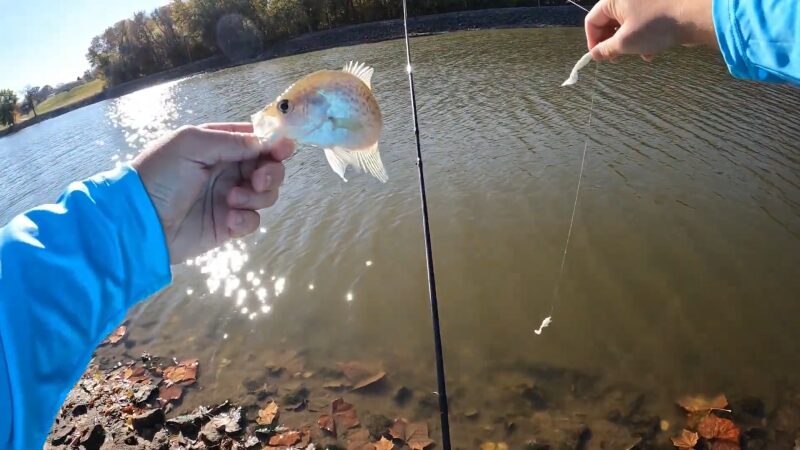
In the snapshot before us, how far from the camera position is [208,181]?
2.58 meters

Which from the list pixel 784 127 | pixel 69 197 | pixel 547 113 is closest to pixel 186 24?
pixel 547 113

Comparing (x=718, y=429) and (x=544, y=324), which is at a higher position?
(x=544, y=324)

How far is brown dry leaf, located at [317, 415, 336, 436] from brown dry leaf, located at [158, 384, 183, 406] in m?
2.24

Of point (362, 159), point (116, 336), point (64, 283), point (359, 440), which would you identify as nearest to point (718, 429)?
point (359, 440)

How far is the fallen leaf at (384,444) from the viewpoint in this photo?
5613mm

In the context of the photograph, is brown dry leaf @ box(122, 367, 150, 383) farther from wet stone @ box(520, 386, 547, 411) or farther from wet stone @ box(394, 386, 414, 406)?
wet stone @ box(520, 386, 547, 411)

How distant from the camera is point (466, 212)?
1062 centimetres

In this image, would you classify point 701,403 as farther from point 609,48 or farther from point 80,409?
point 80,409

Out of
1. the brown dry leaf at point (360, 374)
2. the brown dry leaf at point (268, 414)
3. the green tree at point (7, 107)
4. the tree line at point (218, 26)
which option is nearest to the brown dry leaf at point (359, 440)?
the brown dry leaf at point (360, 374)

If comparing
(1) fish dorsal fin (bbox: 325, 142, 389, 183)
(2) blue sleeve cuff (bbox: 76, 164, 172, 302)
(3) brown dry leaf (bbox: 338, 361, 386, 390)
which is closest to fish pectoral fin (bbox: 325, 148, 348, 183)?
(1) fish dorsal fin (bbox: 325, 142, 389, 183)

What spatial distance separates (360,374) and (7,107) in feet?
254

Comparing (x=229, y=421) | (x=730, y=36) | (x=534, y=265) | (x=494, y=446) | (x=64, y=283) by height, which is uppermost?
(x=730, y=36)

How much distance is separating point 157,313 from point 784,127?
54.3ft

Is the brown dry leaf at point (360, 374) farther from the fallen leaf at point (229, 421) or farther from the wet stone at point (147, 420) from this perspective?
the wet stone at point (147, 420)
